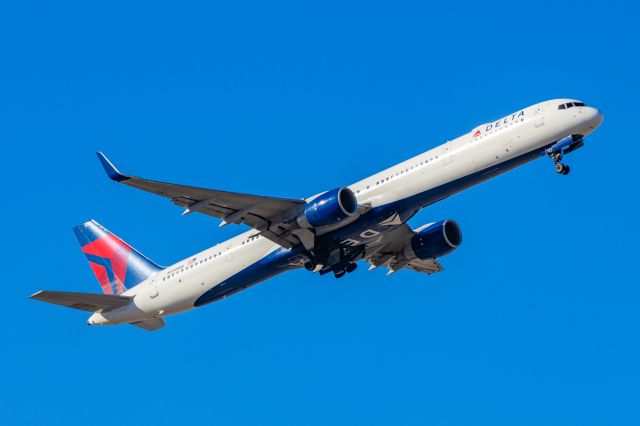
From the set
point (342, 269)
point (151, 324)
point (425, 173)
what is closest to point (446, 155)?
point (425, 173)

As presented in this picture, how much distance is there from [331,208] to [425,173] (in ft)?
14.4

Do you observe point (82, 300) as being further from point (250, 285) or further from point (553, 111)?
point (553, 111)

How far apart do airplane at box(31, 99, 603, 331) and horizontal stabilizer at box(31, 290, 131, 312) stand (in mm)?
60

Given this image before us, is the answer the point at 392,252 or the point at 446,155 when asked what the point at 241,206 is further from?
the point at 392,252

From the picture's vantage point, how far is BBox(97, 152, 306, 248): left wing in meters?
42.6

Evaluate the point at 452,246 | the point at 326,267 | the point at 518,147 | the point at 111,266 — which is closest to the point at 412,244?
the point at 452,246

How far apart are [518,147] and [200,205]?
13472 millimetres

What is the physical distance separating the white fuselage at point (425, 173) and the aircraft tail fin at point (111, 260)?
120 inches

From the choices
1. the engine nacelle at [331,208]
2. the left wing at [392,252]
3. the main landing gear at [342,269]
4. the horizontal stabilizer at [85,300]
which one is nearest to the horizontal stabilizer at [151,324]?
the horizontal stabilizer at [85,300]

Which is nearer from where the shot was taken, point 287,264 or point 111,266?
point 287,264

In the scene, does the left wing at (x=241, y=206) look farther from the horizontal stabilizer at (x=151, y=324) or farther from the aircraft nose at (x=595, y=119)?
the aircraft nose at (x=595, y=119)

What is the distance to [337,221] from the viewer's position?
1716 inches

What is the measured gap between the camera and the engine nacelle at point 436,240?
50562 mm

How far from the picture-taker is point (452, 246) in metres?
50.6
